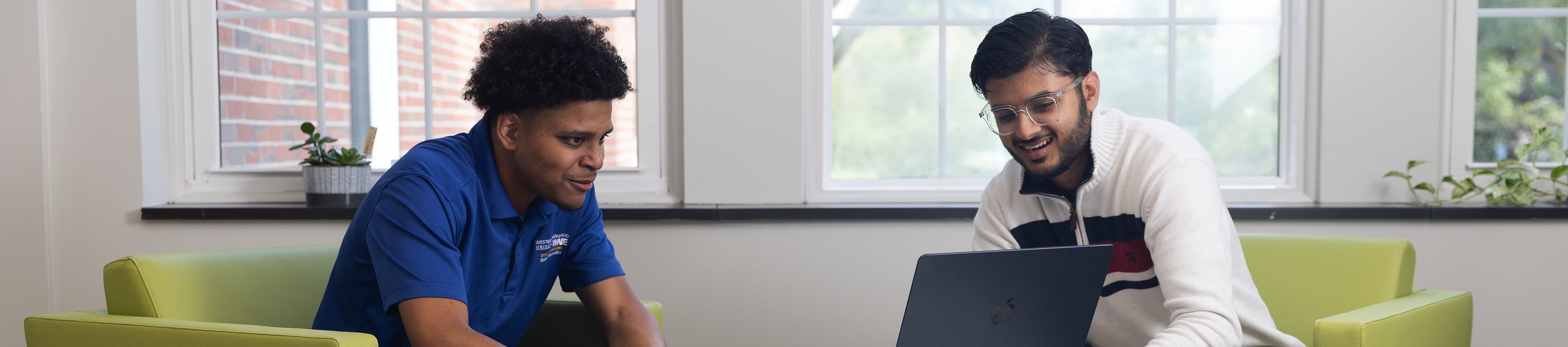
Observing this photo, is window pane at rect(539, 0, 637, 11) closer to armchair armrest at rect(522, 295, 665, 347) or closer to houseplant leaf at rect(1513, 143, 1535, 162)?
armchair armrest at rect(522, 295, 665, 347)

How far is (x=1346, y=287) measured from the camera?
189 centimetres

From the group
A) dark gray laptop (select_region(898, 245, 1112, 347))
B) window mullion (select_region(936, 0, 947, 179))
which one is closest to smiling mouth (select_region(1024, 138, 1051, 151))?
dark gray laptop (select_region(898, 245, 1112, 347))

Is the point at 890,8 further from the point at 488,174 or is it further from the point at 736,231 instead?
the point at 488,174

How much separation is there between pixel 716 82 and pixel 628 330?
93 cm

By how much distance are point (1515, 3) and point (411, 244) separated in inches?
112

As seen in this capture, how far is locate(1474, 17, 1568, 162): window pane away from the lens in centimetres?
251

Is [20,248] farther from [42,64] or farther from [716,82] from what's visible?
[716,82]

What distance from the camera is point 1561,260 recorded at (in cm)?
238

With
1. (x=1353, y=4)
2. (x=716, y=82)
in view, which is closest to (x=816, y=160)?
(x=716, y=82)

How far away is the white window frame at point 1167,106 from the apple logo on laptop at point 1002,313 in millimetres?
1307

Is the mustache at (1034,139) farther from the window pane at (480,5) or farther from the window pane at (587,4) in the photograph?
the window pane at (480,5)

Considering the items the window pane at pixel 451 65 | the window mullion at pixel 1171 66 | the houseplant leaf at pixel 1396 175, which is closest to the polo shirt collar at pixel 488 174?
the window pane at pixel 451 65

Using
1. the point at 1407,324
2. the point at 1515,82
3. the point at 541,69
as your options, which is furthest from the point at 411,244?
the point at 1515,82

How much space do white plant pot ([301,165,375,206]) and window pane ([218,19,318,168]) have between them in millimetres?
270
